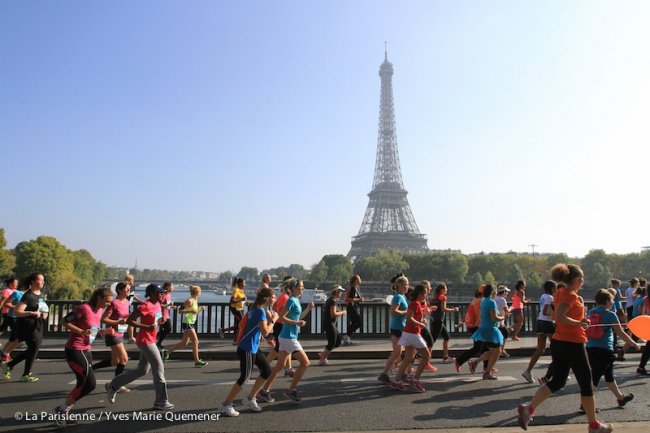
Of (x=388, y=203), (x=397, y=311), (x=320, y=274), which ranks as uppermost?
(x=388, y=203)

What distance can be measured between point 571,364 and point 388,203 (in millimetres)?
130585

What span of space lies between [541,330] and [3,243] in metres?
81.8

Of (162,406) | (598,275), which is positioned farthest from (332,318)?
(598,275)

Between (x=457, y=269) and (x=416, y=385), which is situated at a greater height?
(x=457, y=269)

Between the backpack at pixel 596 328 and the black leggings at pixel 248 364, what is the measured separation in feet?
15.0

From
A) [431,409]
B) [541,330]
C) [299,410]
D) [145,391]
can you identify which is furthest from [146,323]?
[541,330]

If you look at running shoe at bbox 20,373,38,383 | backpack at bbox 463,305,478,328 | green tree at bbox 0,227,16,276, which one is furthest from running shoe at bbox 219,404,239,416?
green tree at bbox 0,227,16,276

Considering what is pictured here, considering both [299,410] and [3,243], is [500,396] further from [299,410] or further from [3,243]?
[3,243]

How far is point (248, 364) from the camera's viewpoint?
23.1 ft

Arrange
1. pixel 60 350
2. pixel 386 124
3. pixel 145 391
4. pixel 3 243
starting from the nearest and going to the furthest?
1. pixel 145 391
2. pixel 60 350
3. pixel 3 243
4. pixel 386 124

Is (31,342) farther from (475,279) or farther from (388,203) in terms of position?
(388,203)

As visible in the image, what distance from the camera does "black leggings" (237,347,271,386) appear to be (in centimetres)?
697

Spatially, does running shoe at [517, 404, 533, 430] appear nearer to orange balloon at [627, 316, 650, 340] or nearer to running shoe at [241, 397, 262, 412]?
orange balloon at [627, 316, 650, 340]

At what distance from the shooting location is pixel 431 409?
7.37m
